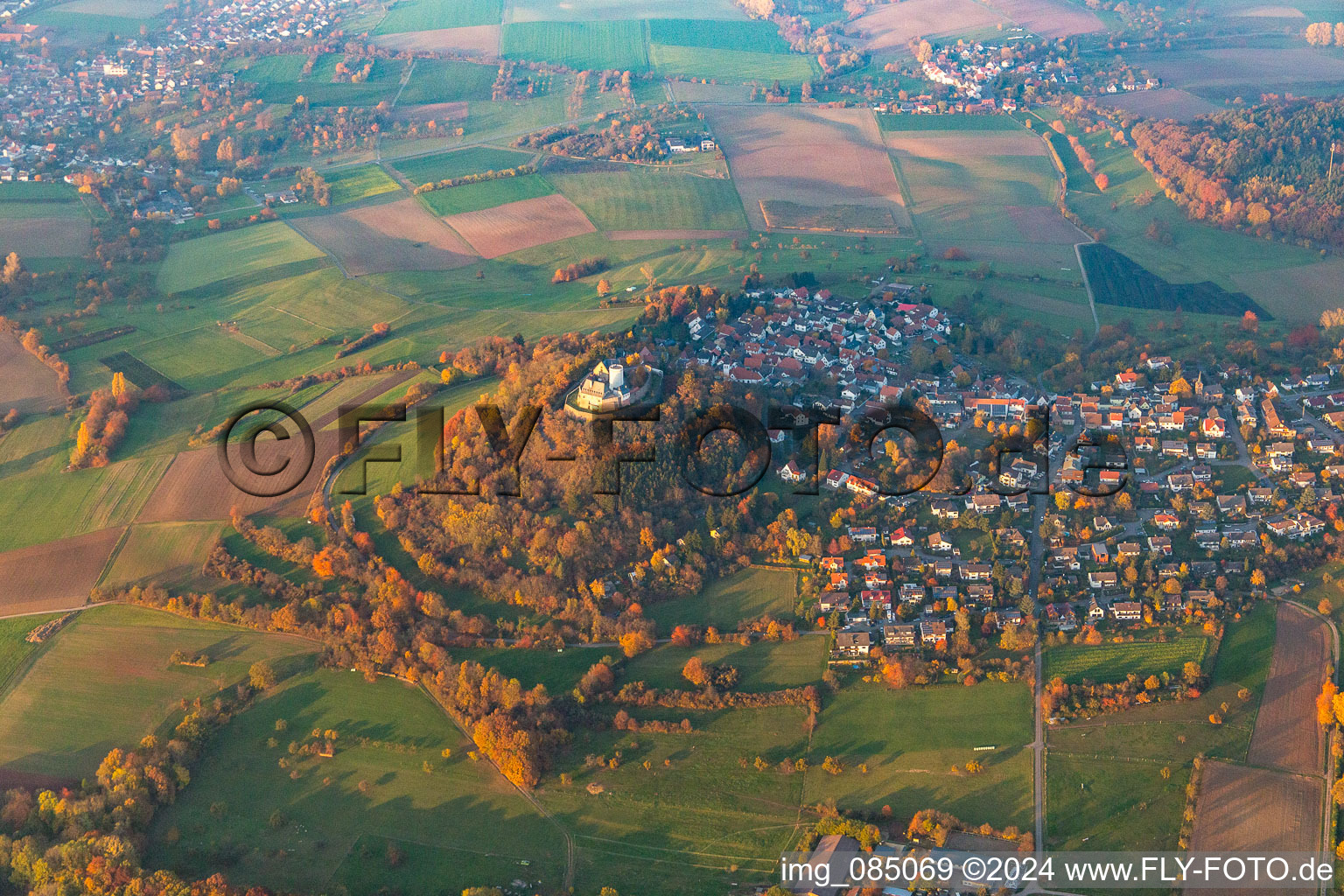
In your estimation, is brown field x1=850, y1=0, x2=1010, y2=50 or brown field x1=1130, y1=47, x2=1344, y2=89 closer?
brown field x1=1130, y1=47, x2=1344, y2=89

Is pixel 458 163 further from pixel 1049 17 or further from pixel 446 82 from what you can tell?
pixel 1049 17

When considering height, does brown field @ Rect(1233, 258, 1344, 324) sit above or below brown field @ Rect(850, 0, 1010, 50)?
below

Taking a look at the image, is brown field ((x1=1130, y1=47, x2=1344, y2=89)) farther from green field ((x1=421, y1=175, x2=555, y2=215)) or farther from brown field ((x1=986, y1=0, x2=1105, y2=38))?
green field ((x1=421, y1=175, x2=555, y2=215))

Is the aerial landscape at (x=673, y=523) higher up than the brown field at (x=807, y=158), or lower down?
lower down

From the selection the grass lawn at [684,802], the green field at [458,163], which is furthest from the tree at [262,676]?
the green field at [458,163]

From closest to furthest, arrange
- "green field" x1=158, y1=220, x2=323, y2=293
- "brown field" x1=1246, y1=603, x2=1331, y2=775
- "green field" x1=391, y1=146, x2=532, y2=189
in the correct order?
"brown field" x1=1246, y1=603, x2=1331, y2=775 → "green field" x1=158, y1=220, x2=323, y2=293 → "green field" x1=391, y1=146, x2=532, y2=189

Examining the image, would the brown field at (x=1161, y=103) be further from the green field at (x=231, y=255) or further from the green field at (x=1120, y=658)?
the green field at (x=231, y=255)

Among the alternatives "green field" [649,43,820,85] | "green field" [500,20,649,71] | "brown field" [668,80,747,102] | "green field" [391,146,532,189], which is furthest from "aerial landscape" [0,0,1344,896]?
"green field" [500,20,649,71]
